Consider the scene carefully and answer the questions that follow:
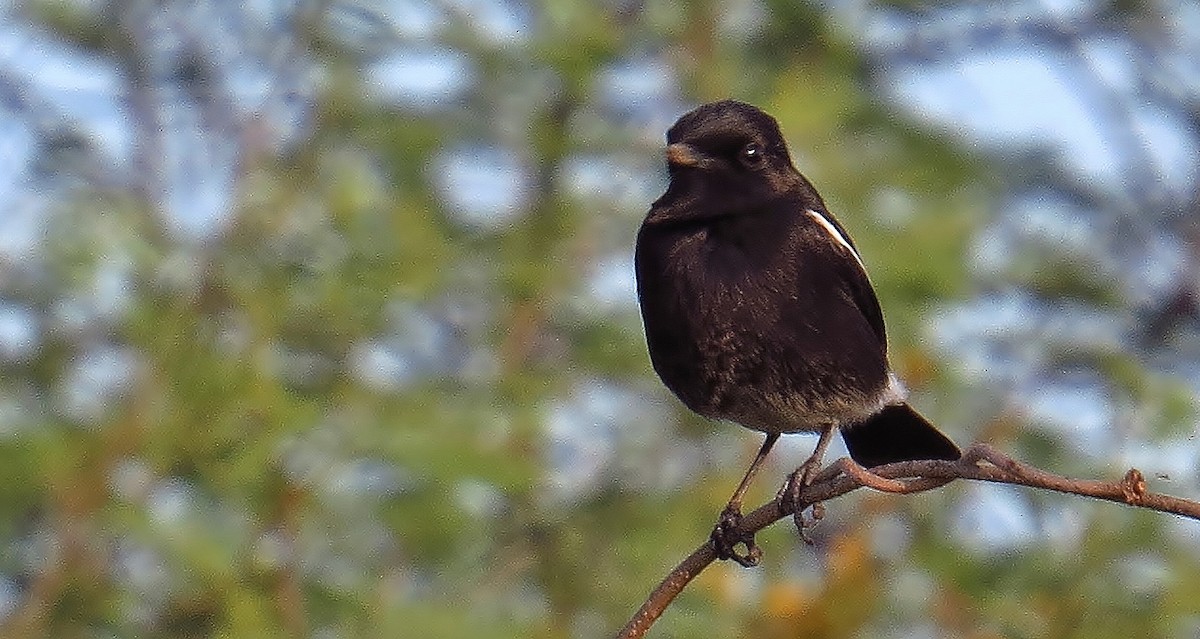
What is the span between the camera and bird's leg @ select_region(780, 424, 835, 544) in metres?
3.32

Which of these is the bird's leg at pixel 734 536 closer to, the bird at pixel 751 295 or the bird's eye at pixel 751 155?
the bird at pixel 751 295

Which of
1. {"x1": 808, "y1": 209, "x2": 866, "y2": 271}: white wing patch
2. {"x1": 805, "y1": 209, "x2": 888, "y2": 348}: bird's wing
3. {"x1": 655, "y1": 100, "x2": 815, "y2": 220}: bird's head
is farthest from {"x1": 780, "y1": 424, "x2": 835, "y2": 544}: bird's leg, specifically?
{"x1": 655, "y1": 100, "x2": 815, "y2": 220}: bird's head

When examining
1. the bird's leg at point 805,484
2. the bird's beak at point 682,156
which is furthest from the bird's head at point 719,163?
the bird's leg at point 805,484

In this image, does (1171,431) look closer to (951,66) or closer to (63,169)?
(951,66)

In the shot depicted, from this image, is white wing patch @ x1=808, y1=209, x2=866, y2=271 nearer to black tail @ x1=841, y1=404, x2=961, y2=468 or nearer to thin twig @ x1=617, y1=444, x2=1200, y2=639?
black tail @ x1=841, y1=404, x2=961, y2=468

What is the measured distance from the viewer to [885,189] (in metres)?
5.75

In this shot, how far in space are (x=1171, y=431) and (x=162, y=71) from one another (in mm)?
3480

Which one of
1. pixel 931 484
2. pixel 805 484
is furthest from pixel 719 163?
pixel 931 484

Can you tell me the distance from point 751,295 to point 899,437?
0.82 metres

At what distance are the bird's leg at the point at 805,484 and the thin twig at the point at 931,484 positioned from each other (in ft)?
1.08

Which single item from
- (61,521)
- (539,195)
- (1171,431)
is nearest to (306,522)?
(61,521)

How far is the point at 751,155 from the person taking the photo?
3.94 meters

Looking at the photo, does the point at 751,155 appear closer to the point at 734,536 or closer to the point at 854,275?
the point at 854,275

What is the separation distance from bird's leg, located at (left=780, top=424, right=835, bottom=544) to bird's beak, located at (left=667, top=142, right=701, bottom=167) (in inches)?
27.4
